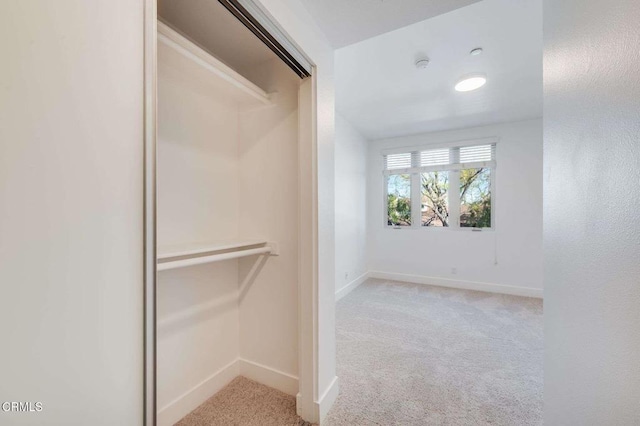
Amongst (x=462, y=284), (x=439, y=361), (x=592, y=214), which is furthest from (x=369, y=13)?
(x=462, y=284)

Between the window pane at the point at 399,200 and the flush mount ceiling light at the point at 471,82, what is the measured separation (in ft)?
6.73

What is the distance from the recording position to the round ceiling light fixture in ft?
7.31

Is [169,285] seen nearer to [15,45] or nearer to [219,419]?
[219,419]

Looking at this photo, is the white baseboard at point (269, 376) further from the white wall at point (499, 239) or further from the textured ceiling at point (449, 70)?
the white wall at point (499, 239)

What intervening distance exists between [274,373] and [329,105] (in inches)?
74.8

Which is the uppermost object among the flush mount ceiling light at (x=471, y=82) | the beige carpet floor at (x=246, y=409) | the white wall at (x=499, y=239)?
the flush mount ceiling light at (x=471, y=82)

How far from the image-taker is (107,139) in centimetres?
59

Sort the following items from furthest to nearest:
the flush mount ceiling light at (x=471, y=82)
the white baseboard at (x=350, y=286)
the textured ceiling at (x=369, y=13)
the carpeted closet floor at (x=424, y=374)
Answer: the white baseboard at (x=350, y=286), the flush mount ceiling light at (x=471, y=82), the carpeted closet floor at (x=424, y=374), the textured ceiling at (x=369, y=13)

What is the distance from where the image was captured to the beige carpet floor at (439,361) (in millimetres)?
1584

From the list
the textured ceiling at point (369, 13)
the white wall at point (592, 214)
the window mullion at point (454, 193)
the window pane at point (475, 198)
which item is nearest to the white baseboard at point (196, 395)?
the white wall at point (592, 214)

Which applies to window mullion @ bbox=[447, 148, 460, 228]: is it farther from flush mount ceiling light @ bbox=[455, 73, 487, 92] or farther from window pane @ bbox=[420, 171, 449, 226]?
flush mount ceiling light @ bbox=[455, 73, 487, 92]

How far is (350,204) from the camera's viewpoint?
406cm

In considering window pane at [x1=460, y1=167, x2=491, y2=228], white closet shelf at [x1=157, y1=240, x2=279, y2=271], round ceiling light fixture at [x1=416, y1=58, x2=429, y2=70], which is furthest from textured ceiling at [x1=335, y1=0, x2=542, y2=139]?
white closet shelf at [x1=157, y1=240, x2=279, y2=271]

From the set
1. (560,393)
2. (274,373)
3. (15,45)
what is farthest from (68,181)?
(274,373)
